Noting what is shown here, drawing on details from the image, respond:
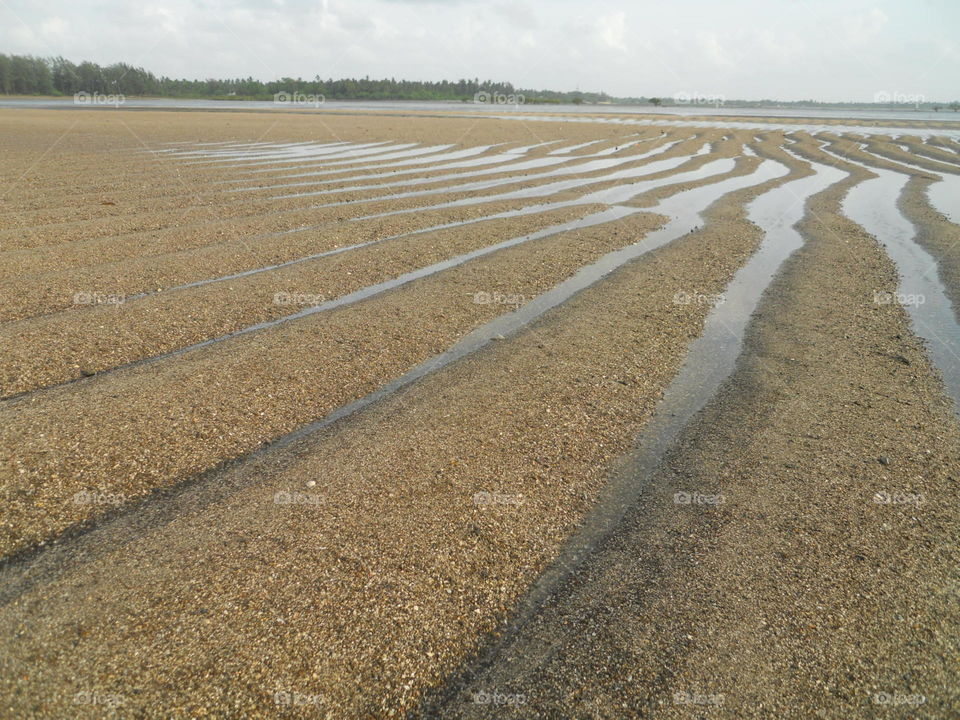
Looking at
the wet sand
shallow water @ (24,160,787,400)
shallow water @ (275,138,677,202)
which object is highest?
shallow water @ (275,138,677,202)

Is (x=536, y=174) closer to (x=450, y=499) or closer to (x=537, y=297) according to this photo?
(x=537, y=297)

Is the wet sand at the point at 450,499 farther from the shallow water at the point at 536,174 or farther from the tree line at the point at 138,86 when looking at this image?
the tree line at the point at 138,86

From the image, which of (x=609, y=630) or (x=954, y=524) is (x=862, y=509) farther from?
(x=609, y=630)

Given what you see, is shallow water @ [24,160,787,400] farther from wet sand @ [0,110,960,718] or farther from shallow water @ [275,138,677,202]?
shallow water @ [275,138,677,202]

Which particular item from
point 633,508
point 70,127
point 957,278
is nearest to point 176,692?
point 633,508

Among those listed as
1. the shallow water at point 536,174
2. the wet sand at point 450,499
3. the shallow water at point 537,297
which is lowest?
the wet sand at point 450,499

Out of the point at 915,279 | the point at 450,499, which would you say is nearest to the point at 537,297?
the point at 450,499

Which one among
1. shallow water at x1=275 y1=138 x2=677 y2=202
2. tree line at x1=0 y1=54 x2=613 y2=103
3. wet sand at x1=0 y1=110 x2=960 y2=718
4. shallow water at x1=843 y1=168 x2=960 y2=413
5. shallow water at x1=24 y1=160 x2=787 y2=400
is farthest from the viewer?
tree line at x1=0 y1=54 x2=613 y2=103

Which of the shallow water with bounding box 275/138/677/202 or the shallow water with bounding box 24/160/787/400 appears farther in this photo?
the shallow water with bounding box 275/138/677/202

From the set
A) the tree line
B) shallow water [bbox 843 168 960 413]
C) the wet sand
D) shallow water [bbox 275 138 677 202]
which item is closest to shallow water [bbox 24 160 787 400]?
the wet sand

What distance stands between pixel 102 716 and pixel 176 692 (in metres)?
0.55

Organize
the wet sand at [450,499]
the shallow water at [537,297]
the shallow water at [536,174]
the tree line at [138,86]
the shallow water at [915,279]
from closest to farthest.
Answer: the wet sand at [450,499], the shallow water at [537,297], the shallow water at [915,279], the shallow water at [536,174], the tree line at [138,86]

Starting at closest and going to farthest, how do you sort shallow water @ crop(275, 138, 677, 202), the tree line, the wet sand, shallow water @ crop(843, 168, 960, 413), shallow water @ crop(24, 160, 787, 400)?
the wet sand → shallow water @ crop(24, 160, 787, 400) → shallow water @ crop(843, 168, 960, 413) → shallow water @ crop(275, 138, 677, 202) → the tree line

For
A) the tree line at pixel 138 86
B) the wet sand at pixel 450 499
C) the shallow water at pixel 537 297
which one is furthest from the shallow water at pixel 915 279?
the tree line at pixel 138 86
